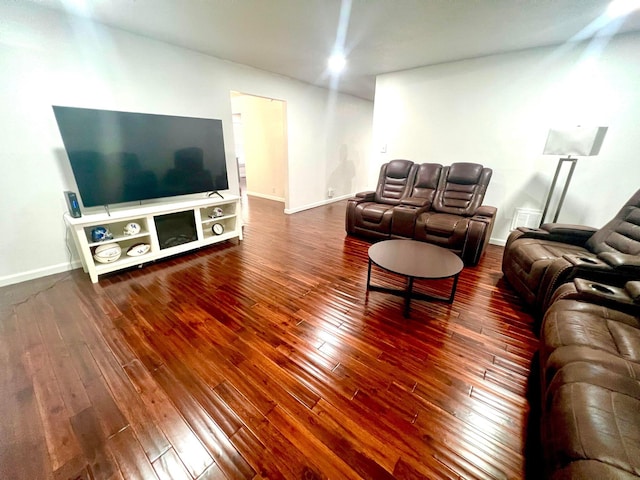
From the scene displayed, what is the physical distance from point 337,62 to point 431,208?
2436 millimetres

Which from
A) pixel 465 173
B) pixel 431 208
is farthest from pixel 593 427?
pixel 465 173

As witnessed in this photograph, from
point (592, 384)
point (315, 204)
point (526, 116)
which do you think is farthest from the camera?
point (315, 204)

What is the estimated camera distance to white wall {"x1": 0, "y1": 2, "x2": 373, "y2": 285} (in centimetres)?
217

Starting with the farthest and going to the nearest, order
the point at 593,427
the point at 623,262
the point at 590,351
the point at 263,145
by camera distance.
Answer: the point at 263,145, the point at 623,262, the point at 590,351, the point at 593,427

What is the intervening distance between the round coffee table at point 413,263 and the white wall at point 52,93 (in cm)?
305

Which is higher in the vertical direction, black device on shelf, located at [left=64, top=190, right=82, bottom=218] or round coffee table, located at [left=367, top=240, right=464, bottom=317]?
black device on shelf, located at [left=64, top=190, right=82, bottom=218]

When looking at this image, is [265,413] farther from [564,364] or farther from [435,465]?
[564,364]

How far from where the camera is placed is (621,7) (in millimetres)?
2078

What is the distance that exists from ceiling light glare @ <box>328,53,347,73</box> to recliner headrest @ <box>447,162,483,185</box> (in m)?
2.10

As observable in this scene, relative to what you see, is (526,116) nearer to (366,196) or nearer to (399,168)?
(399,168)

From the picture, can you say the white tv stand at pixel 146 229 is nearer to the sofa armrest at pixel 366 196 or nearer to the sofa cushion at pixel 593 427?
the sofa armrest at pixel 366 196

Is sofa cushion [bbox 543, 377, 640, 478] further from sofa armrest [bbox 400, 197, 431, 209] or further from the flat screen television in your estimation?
the flat screen television

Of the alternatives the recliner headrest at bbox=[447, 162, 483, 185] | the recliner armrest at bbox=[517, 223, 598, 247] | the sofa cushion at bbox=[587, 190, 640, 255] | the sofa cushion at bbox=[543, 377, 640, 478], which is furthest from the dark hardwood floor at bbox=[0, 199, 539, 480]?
the recliner headrest at bbox=[447, 162, 483, 185]

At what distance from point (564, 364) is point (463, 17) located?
279 cm
